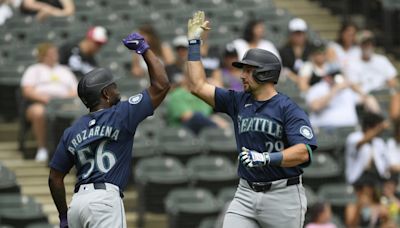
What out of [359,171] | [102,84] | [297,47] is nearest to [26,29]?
[297,47]

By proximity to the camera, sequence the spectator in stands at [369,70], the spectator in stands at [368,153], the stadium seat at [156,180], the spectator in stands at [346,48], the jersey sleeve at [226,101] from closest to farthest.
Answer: the jersey sleeve at [226,101]
the stadium seat at [156,180]
the spectator in stands at [368,153]
the spectator in stands at [369,70]
the spectator in stands at [346,48]

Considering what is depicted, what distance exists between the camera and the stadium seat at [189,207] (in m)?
12.2

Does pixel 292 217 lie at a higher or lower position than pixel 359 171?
higher

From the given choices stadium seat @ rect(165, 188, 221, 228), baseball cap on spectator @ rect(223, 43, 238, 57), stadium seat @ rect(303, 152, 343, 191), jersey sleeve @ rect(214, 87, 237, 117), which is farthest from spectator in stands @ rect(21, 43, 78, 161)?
jersey sleeve @ rect(214, 87, 237, 117)

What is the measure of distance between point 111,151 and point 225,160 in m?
5.16

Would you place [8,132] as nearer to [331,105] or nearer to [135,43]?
[331,105]

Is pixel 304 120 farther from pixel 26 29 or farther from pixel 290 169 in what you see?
pixel 26 29

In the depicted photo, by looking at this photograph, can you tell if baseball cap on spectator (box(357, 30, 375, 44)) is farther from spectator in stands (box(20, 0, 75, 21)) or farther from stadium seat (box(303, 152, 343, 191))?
spectator in stands (box(20, 0, 75, 21))

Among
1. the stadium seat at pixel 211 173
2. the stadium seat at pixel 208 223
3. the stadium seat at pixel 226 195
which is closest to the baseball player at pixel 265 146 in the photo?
the stadium seat at pixel 208 223

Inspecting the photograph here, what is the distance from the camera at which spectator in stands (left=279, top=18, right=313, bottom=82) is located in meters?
15.2

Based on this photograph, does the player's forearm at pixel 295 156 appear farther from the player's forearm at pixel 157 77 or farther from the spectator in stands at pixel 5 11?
the spectator in stands at pixel 5 11

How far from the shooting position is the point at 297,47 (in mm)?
15344

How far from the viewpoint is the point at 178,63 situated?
14.3m

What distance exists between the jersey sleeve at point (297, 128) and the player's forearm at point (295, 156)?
0.08m
